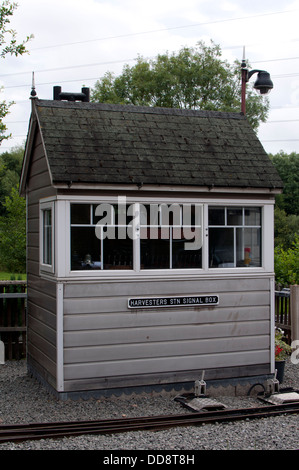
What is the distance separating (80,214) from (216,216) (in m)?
2.20

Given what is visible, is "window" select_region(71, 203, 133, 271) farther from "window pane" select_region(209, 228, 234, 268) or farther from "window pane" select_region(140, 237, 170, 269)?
"window pane" select_region(209, 228, 234, 268)

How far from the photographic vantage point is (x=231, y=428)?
6.99 meters

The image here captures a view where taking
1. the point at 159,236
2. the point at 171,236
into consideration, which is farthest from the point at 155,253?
the point at 171,236

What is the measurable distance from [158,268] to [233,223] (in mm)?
1457

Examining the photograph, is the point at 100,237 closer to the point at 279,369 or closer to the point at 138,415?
the point at 138,415

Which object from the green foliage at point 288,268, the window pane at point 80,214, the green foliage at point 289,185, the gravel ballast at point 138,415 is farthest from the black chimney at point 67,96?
the green foliage at point 289,185

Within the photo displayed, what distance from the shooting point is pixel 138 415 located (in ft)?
25.2

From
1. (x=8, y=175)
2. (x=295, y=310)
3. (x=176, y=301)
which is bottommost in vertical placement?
(x=295, y=310)

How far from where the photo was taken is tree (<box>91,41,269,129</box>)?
40562 millimetres

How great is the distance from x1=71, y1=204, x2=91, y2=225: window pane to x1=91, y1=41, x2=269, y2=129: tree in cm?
3321

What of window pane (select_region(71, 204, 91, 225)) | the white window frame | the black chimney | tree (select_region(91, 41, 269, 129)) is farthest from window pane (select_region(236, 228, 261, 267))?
tree (select_region(91, 41, 269, 129))

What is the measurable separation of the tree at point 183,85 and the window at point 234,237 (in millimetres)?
32109
